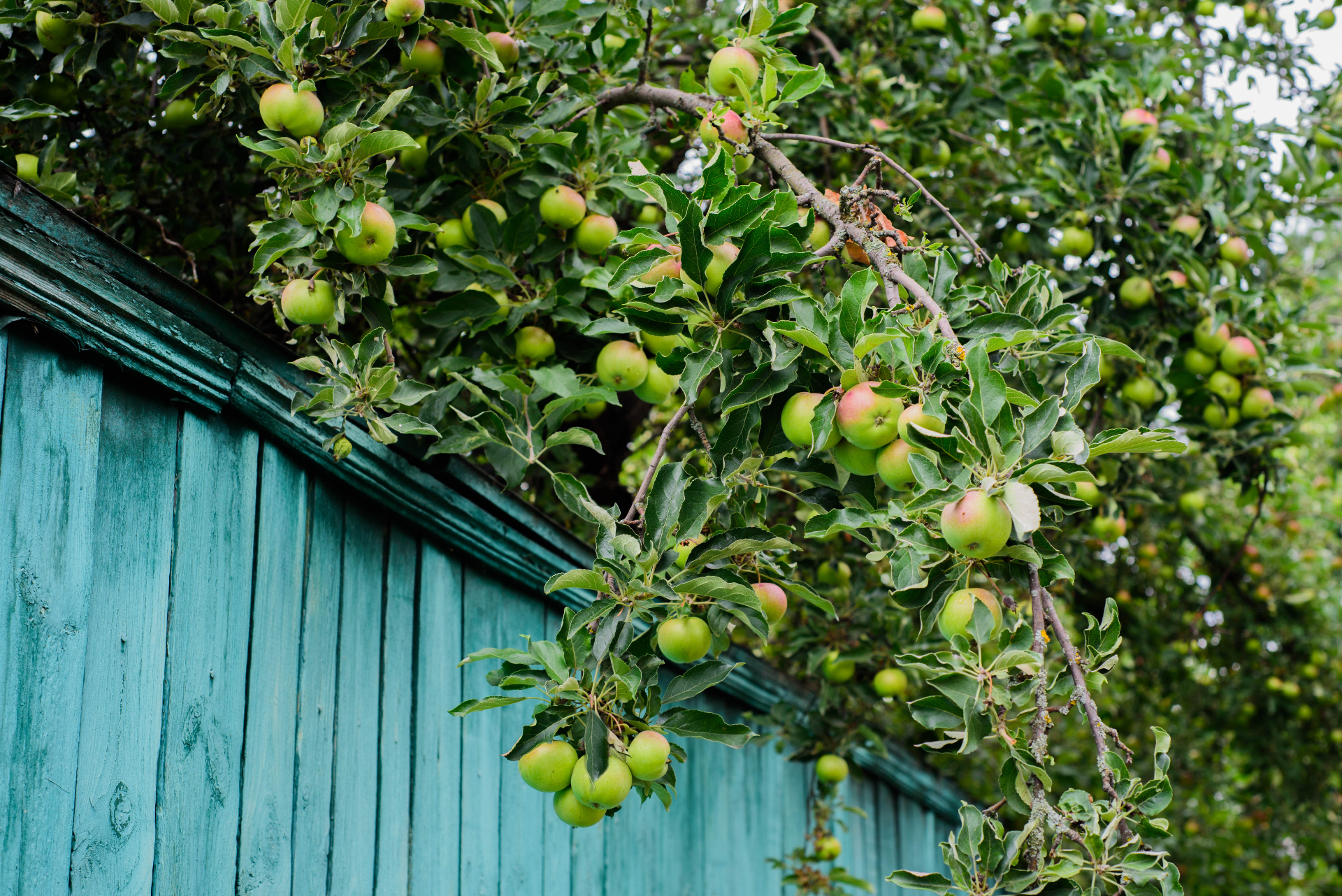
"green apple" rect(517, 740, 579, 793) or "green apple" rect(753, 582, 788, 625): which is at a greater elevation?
"green apple" rect(753, 582, 788, 625)

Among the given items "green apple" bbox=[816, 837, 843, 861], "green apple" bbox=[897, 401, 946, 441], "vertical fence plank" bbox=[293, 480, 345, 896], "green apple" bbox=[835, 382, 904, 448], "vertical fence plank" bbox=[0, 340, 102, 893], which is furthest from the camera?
"green apple" bbox=[816, 837, 843, 861]

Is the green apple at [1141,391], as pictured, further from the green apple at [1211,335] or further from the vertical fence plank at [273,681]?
Answer: the vertical fence plank at [273,681]

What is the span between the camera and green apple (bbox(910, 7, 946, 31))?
346 centimetres

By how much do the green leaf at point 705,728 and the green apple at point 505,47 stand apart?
1464mm

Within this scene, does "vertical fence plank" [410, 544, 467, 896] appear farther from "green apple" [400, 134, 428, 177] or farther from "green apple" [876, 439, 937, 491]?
"green apple" [876, 439, 937, 491]

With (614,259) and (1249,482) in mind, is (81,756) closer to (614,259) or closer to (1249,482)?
(614,259)

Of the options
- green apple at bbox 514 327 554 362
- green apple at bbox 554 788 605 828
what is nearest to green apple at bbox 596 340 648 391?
green apple at bbox 514 327 554 362

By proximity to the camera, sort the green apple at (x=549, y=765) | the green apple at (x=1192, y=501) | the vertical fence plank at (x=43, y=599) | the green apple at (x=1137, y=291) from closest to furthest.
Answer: the vertical fence plank at (x=43, y=599), the green apple at (x=549, y=765), the green apple at (x=1137, y=291), the green apple at (x=1192, y=501)

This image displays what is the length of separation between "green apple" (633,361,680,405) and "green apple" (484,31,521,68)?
0.75m

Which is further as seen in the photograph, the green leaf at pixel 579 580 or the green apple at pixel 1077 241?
the green apple at pixel 1077 241

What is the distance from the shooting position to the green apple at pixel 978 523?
1.42 m

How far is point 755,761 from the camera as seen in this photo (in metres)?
3.67

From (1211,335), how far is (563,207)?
6.45 ft

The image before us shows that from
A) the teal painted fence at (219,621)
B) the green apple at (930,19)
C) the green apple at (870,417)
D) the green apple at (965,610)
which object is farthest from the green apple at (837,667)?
the green apple at (930,19)
